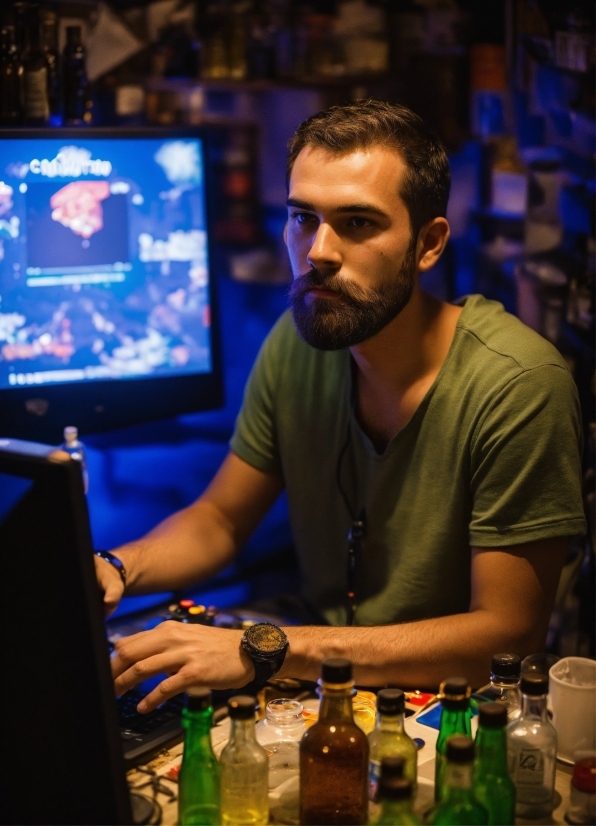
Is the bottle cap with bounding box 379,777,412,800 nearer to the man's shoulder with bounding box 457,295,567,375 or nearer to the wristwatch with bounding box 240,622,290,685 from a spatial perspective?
the wristwatch with bounding box 240,622,290,685

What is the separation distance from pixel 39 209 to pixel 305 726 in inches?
45.9

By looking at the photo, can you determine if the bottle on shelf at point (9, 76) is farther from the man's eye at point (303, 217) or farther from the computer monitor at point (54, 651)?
the computer monitor at point (54, 651)

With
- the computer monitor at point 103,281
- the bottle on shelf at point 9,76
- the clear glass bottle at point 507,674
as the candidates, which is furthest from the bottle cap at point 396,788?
the bottle on shelf at point 9,76

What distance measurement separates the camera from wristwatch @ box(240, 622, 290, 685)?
4.55 ft

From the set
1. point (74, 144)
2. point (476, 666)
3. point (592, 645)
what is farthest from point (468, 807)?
point (74, 144)

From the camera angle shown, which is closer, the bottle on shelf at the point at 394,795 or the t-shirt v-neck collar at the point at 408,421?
the bottle on shelf at the point at 394,795

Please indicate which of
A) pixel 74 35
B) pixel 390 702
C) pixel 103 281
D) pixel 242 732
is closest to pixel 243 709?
pixel 242 732

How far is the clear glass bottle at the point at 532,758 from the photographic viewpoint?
115 cm

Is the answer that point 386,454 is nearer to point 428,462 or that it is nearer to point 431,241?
point 428,462

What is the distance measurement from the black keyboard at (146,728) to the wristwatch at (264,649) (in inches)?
5.3

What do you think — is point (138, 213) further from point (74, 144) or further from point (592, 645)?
point (592, 645)

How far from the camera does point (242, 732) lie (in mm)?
1067

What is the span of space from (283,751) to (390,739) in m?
0.22

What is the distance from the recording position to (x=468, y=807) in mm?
1012
